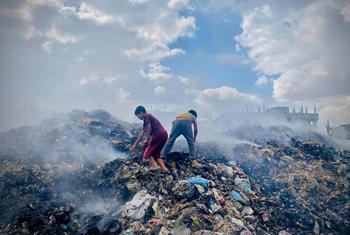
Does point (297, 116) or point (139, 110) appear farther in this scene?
point (297, 116)

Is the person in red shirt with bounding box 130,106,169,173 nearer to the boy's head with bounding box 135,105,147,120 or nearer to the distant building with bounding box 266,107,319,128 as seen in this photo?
the boy's head with bounding box 135,105,147,120

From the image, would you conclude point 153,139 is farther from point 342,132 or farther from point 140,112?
point 342,132

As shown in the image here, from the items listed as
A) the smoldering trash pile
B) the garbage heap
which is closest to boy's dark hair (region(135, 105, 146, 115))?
the smoldering trash pile

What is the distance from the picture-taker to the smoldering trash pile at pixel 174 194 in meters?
3.87

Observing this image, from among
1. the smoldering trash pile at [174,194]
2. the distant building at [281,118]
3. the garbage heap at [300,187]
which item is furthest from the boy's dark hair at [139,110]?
the distant building at [281,118]

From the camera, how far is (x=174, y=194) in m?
4.35

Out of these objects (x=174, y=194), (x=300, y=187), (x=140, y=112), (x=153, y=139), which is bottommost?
(x=300, y=187)

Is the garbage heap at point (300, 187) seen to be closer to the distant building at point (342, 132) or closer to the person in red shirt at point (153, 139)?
the person in red shirt at point (153, 139)

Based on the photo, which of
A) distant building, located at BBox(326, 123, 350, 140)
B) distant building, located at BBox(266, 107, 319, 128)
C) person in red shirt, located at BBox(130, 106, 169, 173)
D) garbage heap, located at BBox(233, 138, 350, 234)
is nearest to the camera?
garbage heap, located at BBox(233, 138, 350, 234)

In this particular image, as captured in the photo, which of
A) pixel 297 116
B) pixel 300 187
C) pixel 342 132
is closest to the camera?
pixel 300 187

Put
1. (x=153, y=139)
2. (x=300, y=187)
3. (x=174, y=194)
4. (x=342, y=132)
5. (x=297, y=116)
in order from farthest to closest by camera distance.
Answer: (x=297, y=116)
(x=342, y=132)
(x=300, y=187)
(x=153, y=139)
(x=174, y=194)

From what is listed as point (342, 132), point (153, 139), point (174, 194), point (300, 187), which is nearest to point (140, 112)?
point (153, 139)

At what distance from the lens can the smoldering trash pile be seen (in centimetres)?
387

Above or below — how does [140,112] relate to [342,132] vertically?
above
